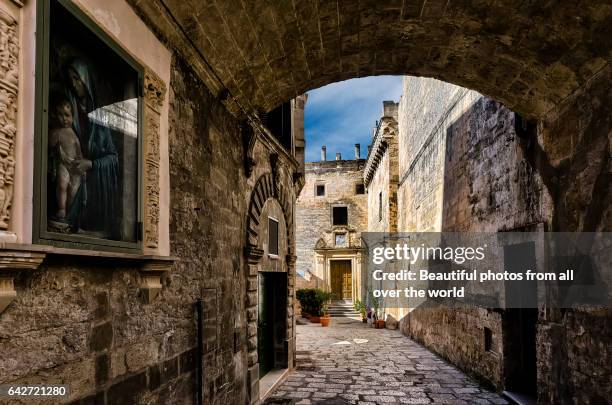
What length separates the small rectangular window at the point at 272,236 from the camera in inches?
281

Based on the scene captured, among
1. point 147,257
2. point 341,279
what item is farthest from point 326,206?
point 147,257

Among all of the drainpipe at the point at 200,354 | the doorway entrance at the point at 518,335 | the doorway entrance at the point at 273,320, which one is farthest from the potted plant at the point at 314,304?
the drainpipe at the point at 200,354

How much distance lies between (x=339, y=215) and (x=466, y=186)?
18251 mm

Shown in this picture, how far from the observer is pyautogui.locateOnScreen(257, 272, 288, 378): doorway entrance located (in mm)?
7683

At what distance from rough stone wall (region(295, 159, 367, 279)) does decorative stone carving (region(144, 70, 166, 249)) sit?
21.6 m

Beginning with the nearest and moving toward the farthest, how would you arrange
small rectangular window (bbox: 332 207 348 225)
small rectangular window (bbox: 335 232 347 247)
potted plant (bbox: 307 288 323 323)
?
1. potted plant (bbox: 307 288 323 323)
2. small rectangular window (bbox: 335 232 347 247)
3. small rectangular window (bbox: 332 207 348 225)

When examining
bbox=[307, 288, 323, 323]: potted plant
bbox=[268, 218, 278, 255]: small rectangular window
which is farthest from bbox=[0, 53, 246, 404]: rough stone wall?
bbox=[307, 288, 323, 323]: potted plant

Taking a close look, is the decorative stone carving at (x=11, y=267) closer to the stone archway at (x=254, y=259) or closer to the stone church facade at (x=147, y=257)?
the stone church facade at (x=147, y=257)

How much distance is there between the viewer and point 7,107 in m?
1.83

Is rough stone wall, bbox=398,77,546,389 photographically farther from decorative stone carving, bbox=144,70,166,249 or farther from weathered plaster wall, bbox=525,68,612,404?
decorative stone carving, bbox=144,70,166,249

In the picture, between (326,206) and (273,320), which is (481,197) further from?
(326,206)

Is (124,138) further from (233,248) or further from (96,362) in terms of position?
(233,248)

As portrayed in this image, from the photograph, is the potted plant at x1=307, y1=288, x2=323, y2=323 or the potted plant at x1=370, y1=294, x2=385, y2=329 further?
the potted plant at x1=307, y1=288, x2=323, y2=323

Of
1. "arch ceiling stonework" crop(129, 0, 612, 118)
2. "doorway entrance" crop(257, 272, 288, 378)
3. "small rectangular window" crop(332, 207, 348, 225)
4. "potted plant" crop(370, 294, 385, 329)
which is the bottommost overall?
"potted plant" crop(370, 294, 385, 329)
